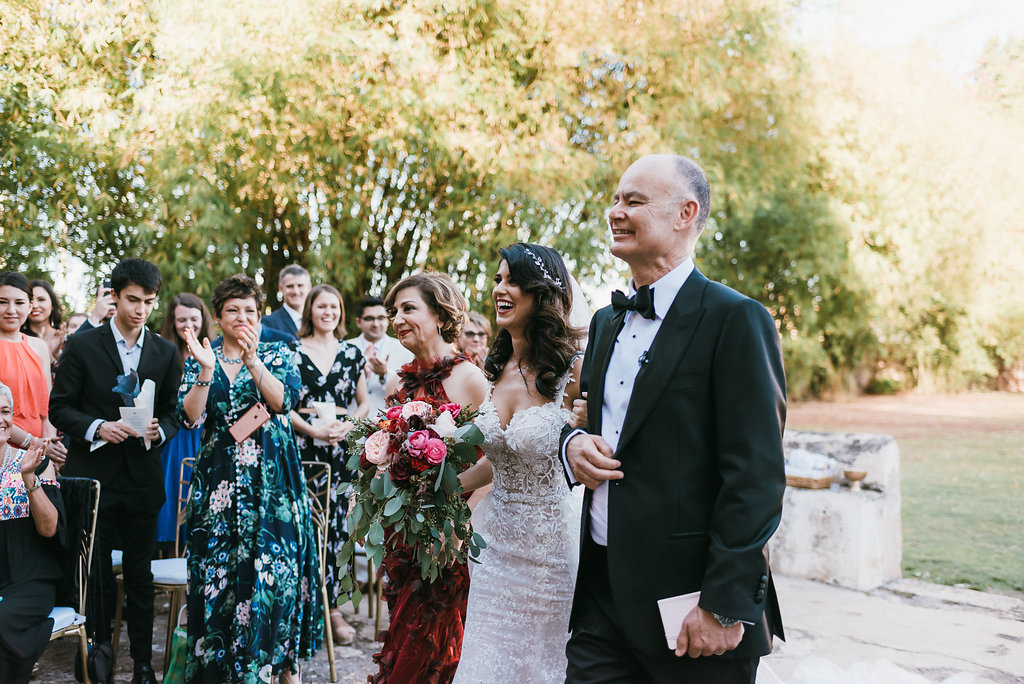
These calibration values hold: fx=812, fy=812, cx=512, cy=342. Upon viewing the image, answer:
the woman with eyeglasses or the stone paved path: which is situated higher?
the woman with eyeglasses

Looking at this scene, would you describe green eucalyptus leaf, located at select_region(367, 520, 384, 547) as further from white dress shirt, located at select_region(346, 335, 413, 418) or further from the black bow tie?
white dress shirt, located at select_region(346, 335, 413, 418)

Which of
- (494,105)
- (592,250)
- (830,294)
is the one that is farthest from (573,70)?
(830,294)

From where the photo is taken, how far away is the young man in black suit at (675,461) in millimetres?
1963

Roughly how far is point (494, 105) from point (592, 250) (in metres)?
1.95

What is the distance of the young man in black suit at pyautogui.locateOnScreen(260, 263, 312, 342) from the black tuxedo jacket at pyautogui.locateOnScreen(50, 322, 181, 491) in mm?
1620

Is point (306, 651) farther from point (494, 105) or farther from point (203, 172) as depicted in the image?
point (494, 105)

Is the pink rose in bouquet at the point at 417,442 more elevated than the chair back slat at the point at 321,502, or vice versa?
the pink rose in bouquet at the point at 417,442

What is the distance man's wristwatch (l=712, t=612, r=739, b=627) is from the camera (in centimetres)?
192

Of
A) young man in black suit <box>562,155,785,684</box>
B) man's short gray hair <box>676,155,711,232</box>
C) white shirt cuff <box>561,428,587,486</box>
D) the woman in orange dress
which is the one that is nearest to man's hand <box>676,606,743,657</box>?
young man in black suit <box>562,155,785,684</box>

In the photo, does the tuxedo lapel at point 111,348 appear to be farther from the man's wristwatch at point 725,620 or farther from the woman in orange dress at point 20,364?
the man's wristwatch at point 725,620

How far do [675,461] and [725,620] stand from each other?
15.7 inches

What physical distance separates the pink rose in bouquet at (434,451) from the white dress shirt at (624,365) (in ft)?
2.26

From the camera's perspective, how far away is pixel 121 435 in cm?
450

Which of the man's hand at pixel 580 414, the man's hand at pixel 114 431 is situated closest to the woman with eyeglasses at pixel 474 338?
Result: the man's hand at pixel 114 431
